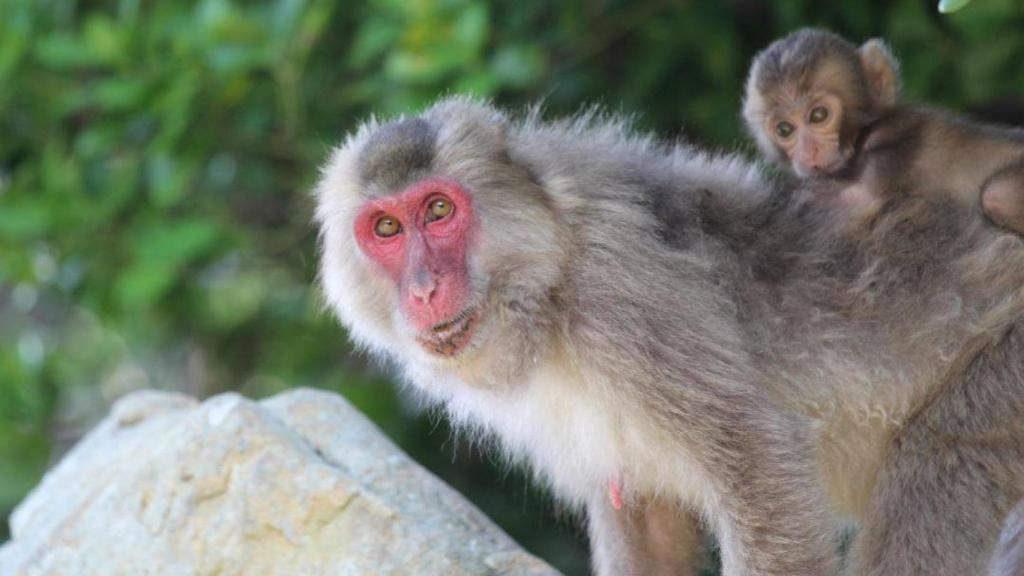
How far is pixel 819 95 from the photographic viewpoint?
17.7 ft

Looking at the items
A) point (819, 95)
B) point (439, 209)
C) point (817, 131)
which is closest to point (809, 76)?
point (819, 95)

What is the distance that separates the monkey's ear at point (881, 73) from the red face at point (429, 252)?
1.88m

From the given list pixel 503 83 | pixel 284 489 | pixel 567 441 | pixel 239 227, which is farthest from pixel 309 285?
pixel 567 441

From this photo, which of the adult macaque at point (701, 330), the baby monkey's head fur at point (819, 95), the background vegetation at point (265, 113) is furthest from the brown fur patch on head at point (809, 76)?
the background vegetation at point (265, 113)

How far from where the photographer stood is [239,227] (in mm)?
8055

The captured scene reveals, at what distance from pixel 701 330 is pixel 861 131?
4.70ft

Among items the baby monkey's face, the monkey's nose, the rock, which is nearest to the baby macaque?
the baby monkey's face

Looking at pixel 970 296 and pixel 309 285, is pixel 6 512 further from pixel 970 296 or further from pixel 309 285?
pixel 970 296

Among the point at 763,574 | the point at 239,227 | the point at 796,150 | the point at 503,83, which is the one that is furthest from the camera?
the point at 239,227

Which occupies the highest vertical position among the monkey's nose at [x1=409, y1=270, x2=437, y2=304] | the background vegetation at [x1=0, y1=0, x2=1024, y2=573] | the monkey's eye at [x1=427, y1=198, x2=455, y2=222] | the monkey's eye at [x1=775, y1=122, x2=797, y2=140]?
the monkey's eye at [x1=775, y1=122, x2=797, y2=140]

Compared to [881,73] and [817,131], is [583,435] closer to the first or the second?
[817,131]

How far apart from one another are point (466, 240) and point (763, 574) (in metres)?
1.38

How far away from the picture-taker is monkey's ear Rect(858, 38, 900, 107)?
18.0ft

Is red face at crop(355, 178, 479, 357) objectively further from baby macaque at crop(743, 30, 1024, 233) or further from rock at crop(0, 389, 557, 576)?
baby macaque at crop(743, 30, 1024, 233)
